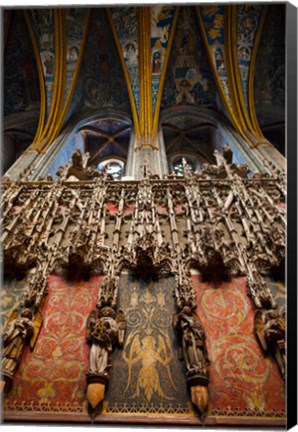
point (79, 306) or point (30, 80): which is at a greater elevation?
point (30, 80)

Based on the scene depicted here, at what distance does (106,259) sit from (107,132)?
11.1 m

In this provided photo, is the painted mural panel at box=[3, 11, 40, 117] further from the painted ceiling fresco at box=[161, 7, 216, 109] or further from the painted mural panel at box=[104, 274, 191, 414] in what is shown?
the painted mural panel at box=[104, 274, 191, 414]

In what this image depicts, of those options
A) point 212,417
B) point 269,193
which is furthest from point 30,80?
point 212,417

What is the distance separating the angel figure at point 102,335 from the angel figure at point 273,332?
5.09 ft

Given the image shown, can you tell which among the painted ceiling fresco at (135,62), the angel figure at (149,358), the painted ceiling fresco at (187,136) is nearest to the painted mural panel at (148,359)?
the angel figure at (149,358)

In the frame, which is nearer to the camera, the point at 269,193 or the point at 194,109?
the point at 269,193

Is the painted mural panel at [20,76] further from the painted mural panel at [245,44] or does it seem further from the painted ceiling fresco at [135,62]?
the painted mural panel at [245,44]

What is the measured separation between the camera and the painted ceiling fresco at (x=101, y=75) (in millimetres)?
14594

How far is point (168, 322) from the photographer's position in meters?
4.30

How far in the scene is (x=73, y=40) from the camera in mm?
14406

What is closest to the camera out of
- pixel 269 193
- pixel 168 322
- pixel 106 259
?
pixel 168 322

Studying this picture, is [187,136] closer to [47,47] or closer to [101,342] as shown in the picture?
[47,47]

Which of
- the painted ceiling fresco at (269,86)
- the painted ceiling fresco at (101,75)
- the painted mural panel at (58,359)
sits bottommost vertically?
the painted mural panel at (58,359)

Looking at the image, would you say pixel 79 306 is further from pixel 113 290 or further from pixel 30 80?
pixel 30 80
